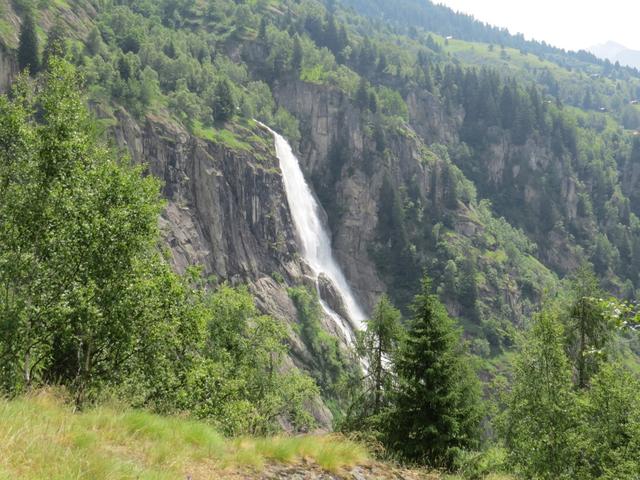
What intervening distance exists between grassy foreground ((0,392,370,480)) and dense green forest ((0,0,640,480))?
267 cm

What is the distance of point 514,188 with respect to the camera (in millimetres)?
174625

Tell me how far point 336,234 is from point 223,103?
3978 centimetres

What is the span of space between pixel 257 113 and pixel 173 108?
117 ft

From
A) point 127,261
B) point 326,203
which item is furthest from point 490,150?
point 127,261

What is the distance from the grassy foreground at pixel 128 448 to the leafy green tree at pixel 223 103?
10658cm

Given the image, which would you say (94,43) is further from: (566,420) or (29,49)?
(566,420)

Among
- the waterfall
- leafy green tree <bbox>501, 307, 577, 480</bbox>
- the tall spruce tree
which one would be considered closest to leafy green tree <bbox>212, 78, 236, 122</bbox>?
the waterfall

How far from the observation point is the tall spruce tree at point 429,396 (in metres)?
20.3

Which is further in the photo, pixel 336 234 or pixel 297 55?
pixel 297 55

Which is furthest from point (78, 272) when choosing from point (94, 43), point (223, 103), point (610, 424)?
point (94, 43)

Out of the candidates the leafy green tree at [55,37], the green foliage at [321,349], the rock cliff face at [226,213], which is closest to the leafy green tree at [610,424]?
the rock cliff face at [226,213]

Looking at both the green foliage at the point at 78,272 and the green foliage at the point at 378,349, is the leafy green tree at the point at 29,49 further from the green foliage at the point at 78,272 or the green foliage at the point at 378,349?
the green foliage at the point at 78,272

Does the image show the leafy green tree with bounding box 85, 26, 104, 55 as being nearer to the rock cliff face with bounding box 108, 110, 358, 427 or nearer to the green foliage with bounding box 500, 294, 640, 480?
the rock cliff face with bounding box 108, 110, 358, 427

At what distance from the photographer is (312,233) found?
4478 inches
